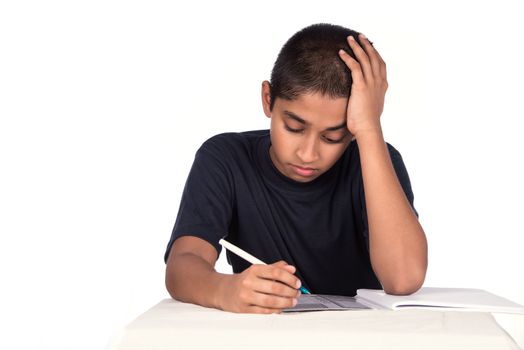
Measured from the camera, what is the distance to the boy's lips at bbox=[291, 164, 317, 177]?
1.61m

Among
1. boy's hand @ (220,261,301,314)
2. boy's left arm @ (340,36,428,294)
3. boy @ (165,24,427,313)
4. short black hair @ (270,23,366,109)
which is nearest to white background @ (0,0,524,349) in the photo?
boy @ (165,24,427,313)

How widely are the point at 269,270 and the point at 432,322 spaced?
275 millimetres

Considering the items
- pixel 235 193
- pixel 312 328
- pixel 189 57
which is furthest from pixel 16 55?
pixel 312 328

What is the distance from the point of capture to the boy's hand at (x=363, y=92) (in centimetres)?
156

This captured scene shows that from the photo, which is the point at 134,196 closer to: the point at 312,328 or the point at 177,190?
the point at 177,190

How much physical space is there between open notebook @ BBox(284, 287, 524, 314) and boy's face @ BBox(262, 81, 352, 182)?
0.28m

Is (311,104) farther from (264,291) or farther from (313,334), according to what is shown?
(313,334)

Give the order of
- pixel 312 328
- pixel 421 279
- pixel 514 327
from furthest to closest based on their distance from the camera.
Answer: pixel 514 327 → pixel 421 279 → pixel 312 328

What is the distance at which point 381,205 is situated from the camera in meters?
1.53

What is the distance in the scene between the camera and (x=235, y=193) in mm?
1763

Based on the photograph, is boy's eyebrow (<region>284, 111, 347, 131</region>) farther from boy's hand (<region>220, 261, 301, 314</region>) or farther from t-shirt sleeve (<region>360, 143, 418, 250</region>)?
boy's hand (<region>220, 261, 301, 314</region>)

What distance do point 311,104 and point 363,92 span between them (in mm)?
118

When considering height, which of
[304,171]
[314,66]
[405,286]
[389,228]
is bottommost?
[405,286]

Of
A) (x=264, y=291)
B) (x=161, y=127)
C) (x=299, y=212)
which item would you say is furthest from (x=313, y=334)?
(x=161, y=127)
